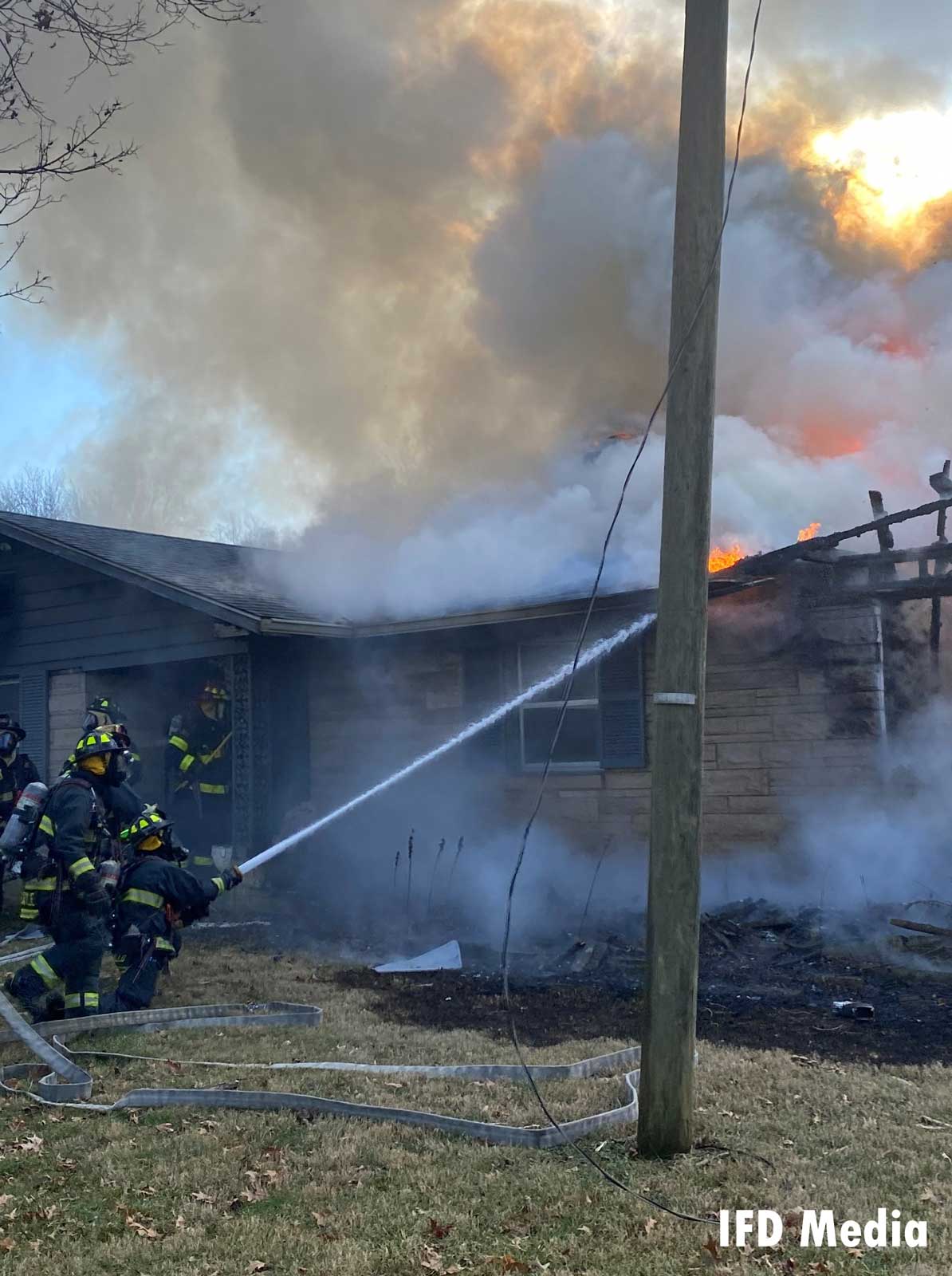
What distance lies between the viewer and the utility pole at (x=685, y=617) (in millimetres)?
4188

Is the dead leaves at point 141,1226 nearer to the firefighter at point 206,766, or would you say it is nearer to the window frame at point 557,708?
the window frame at point 557,708

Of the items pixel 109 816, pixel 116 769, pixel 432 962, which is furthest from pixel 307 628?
pixel 432 962

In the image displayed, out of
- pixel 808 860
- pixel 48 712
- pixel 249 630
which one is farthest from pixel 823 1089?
pixel 48 712

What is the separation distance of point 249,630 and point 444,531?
2628 millimetres

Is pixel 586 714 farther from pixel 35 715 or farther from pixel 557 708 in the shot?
pixel 35 715

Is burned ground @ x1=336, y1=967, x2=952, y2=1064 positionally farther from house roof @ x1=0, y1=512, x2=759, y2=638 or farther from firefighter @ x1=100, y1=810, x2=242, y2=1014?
house roof @ x1=0, y1=512, x2=759, y2=638

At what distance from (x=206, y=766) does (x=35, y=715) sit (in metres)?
3.50

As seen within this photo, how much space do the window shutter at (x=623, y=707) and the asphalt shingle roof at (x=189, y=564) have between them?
320 cm

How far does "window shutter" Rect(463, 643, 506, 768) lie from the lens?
11562 mm

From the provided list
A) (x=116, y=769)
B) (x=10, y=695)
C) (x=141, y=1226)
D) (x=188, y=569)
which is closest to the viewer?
(x=141, y=1226)

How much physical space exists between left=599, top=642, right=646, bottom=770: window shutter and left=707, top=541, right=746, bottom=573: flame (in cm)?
118

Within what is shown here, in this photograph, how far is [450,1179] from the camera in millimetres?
4191

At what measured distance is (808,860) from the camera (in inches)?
372

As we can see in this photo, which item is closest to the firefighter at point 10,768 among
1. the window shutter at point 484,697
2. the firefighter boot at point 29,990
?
the firefighter boot at point 29,990
